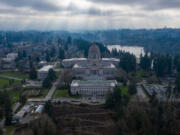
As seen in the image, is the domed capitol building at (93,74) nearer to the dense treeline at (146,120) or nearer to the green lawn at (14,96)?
the dense treeline at (146,120)

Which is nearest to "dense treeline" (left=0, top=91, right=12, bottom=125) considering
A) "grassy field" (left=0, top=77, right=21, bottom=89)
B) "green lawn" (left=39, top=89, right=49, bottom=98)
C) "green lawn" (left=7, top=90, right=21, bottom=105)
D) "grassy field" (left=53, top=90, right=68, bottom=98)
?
"green lawn" (left=7, top=90, right=21, bottom=105)

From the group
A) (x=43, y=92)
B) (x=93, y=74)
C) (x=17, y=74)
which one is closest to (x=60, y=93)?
(x=43, y=92)

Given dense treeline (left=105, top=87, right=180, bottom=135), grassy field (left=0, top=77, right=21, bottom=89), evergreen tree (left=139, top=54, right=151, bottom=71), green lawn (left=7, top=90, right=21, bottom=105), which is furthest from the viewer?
evergreen tree (left=139, top=54, right=151, bottom=71)

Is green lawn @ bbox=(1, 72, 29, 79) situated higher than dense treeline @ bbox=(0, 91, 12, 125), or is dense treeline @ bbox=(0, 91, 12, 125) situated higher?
green lawn @ bbox=(1, 72, 29, 79)

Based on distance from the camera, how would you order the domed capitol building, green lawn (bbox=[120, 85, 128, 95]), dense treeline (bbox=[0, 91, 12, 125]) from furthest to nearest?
green lawn (bbox=[120, 85, 128, 95])
the domed capitol building
dense treeline (bbox=[0, 91, 12, 125])

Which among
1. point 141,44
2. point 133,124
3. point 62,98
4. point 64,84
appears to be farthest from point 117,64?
point 141,44

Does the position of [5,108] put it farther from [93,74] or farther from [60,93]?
[93,74]

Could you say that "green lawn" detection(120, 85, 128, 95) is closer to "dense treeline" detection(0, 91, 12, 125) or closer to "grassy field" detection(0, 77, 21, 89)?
"dense treeline" detection(0, 91, 12, 125)

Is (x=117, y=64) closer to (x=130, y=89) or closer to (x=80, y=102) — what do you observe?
(x=130, y=89)

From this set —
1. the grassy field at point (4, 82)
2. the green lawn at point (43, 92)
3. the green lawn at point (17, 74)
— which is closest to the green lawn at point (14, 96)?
the grassy field at point (4, 82)
